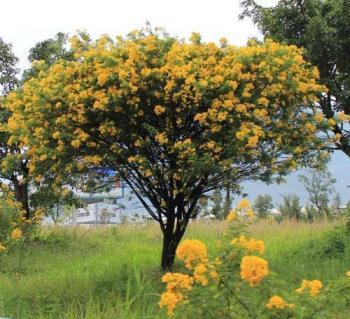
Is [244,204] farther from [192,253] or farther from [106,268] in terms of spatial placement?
[106,268]

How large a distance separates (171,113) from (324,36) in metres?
3.45

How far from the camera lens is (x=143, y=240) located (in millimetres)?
11672

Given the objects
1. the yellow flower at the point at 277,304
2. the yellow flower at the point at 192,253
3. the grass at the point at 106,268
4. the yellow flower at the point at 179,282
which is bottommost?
the grass at the point at 106,268

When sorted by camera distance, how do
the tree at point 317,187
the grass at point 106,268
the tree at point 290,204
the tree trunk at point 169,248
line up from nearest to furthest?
1. the grass at point 106,268
2. the tree trunk at point 169,248
3. the tree at point 290,204
4. the tree at point 317,187

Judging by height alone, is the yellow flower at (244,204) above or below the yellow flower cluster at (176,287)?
above

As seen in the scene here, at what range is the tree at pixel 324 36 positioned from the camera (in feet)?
26.8

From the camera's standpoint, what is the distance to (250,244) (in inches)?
98.6

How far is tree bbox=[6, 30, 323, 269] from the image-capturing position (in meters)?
5.62

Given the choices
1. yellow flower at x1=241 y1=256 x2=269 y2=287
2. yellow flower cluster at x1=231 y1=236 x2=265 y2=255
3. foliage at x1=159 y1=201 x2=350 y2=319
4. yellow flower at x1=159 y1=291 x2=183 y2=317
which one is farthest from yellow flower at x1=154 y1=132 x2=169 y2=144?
yellow flower at x1=241 y1=256 x2=269 y2=287

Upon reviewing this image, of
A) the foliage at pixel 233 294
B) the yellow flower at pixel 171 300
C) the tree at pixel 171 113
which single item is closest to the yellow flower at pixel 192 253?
the foliage at pixel 233 294

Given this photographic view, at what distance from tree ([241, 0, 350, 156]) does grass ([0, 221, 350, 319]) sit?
2050mm

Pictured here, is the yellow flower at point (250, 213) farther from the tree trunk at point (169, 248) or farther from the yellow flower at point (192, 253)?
the tree trunk at point (169, 248)

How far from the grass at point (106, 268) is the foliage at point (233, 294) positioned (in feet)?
4.22

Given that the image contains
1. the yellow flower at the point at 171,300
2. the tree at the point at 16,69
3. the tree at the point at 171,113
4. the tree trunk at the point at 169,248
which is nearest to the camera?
the yellow flower at the point at 171,300
